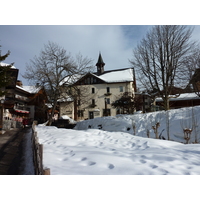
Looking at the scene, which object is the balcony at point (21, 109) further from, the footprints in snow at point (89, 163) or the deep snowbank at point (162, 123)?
the footprints in snow at point (89, 163)

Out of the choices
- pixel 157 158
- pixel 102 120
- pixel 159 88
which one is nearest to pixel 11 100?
pixel 102 120

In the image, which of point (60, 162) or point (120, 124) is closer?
point (60, 162)

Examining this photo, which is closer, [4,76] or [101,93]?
[4,76]

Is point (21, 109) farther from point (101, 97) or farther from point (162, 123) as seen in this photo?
point (162, 123)

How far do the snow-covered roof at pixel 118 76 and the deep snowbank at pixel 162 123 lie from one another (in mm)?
20094

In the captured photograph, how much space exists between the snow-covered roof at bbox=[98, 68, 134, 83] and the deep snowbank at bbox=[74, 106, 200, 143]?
20094mm

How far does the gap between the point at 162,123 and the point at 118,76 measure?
83.5 ft

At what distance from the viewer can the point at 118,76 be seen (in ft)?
116

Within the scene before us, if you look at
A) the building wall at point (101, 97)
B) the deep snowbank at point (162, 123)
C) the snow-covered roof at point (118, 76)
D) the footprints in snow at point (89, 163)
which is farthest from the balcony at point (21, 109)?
the footprints in snow at point (89, 163)

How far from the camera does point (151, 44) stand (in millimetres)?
15758

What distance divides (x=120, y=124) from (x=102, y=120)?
7.02ft

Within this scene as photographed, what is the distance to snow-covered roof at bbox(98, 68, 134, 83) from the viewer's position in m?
33.6

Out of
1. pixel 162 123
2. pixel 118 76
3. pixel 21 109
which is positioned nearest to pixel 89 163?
pixel 162 123
